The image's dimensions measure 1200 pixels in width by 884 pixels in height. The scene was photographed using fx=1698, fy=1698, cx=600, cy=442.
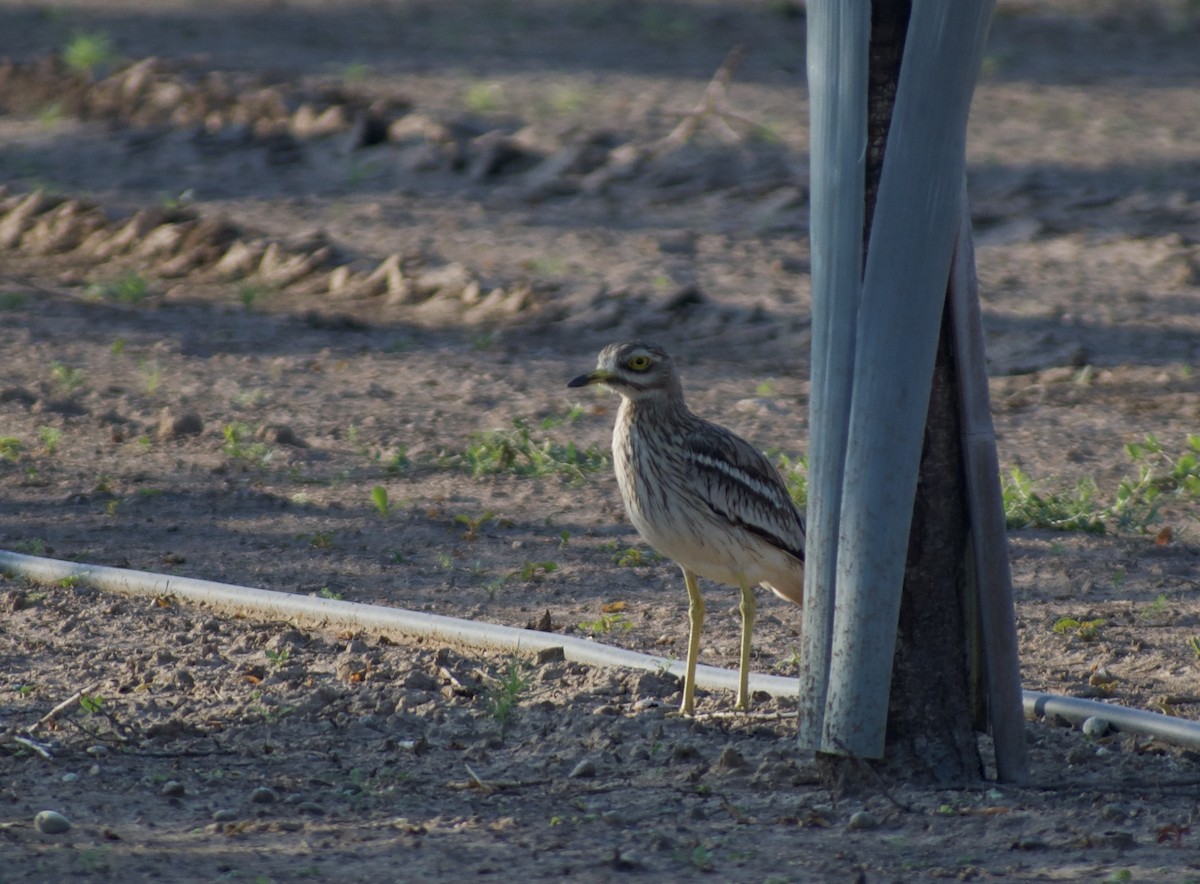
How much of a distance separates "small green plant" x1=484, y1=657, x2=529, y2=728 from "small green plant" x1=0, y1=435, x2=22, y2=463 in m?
3.40

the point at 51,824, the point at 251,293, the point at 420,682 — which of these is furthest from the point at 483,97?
the point at 51,824

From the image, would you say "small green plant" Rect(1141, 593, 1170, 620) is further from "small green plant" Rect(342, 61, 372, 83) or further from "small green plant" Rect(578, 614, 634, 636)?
"small green plant" Rect(342, 61, 372, 83)

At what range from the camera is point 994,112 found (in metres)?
14.3

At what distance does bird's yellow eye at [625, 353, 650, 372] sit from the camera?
17.3 feet

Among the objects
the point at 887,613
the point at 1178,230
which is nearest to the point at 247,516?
the point at 887,613

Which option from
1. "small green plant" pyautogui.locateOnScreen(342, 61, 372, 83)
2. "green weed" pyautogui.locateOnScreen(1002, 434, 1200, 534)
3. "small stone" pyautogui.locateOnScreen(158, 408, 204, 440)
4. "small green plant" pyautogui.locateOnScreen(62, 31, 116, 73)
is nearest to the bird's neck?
"green weed" pyautogui.locateOnScreen(1002, 434, 1200, 534)

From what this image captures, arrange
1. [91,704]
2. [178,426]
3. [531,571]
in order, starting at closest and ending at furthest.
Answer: [91,704] < [531,571] < [178,426]

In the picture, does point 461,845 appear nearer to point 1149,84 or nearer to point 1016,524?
point 1016,524

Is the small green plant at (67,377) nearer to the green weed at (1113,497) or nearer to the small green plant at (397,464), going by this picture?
the small green plant at (397,464)

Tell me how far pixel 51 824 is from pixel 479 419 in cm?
445

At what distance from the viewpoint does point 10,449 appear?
24.8 feet

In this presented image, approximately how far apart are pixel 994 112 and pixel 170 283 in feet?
23.6

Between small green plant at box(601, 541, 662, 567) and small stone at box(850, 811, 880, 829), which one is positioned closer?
small stone at box(850, 811, 880, 829)

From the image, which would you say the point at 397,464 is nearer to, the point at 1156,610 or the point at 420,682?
the point at 420,682
